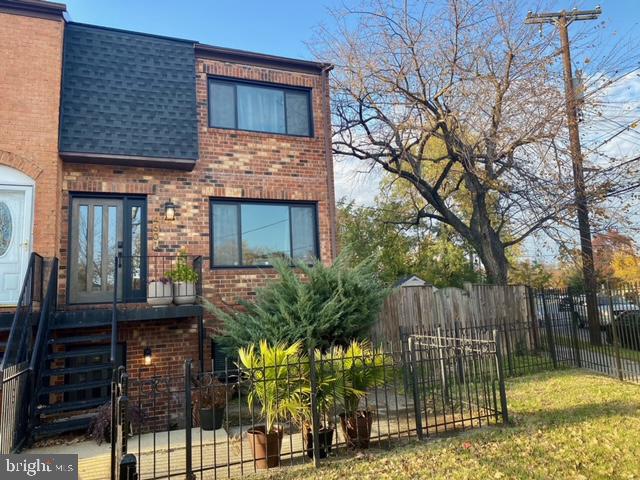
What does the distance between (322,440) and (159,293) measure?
13.4 ft

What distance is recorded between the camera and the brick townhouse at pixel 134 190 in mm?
7473

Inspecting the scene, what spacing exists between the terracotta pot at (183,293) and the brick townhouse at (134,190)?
0.02m

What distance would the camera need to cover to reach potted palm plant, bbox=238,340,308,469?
16.2ft

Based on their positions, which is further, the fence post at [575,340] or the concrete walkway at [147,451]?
the fence post at [575,340]

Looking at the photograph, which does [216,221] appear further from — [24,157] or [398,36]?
[398,36]

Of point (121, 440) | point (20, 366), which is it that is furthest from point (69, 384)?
point (121, 440)

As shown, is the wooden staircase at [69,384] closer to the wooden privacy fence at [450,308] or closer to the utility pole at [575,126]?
the wooden privacy fence at [450,308]

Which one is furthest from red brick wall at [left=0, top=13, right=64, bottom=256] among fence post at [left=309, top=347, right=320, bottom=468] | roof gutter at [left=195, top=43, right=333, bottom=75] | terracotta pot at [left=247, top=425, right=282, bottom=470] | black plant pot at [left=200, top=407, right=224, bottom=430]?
fence post at [left=309, top=347, right=320, bottom=468]

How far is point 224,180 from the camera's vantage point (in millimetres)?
9312

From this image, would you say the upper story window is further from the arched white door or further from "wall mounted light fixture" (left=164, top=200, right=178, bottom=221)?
the arched white door

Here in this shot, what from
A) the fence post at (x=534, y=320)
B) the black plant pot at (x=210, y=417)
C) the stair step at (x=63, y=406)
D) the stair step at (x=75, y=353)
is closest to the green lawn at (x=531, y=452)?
the black plant pot at (x=210, y=417)

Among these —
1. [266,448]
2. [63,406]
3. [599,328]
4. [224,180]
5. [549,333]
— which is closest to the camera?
[266,448]

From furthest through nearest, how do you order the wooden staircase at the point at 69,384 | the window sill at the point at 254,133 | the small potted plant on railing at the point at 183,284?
the window sill at the point at 254,133 → the small potted plant on railing at the point at 183,284 → the wooden staircase at the point at 69,384

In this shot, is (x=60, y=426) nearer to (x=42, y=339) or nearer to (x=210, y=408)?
(x=42, y=339)
